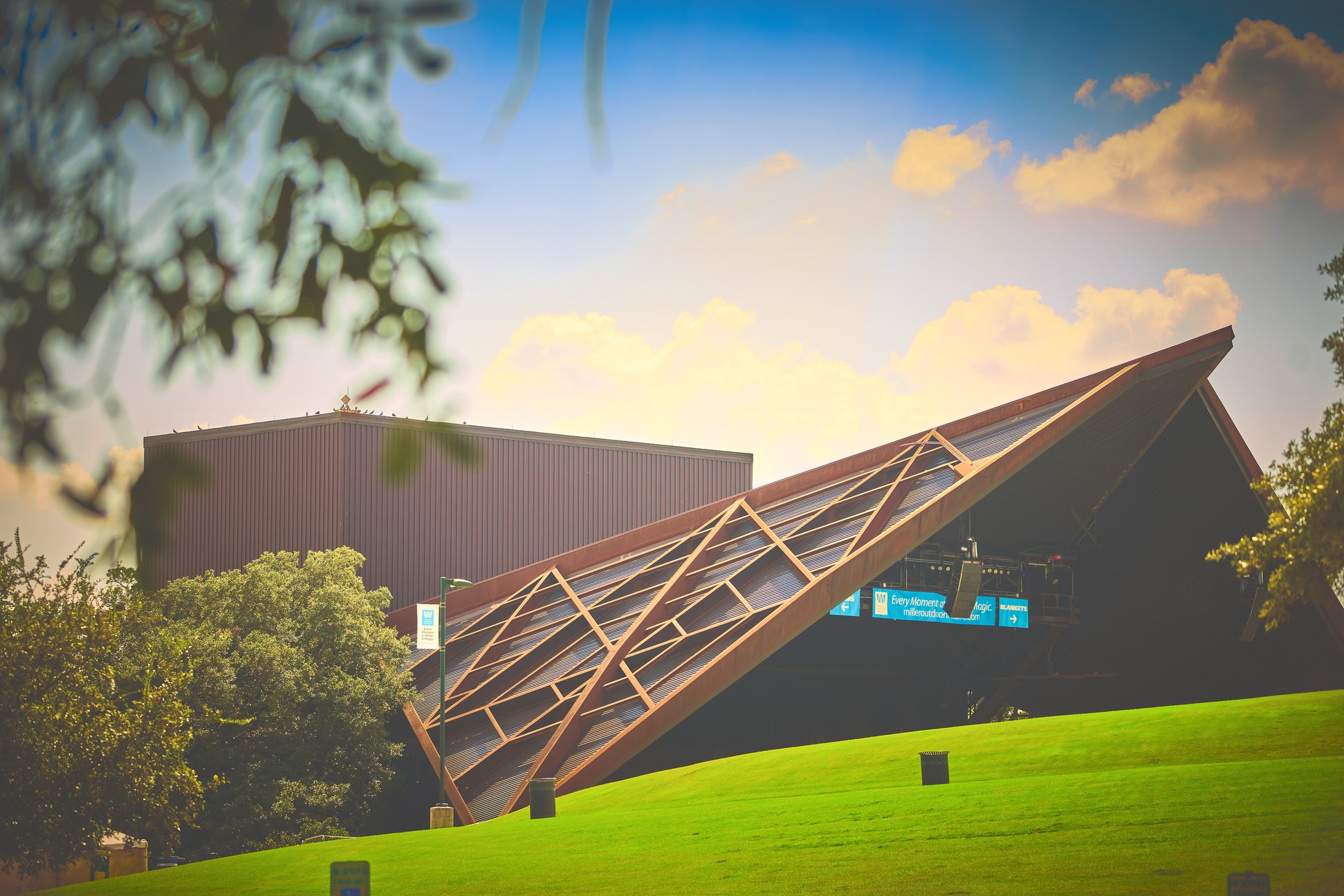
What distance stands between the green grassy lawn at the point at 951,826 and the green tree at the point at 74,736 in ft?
15.7

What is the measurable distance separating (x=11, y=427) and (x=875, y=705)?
43.4 m

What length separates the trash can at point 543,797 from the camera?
2370 cm

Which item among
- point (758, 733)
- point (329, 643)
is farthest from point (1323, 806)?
point (758, 733)

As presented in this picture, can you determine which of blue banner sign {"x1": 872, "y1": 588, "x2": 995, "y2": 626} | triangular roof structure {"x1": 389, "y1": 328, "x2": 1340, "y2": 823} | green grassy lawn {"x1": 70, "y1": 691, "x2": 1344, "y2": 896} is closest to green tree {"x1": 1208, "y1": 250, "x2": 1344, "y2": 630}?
green grassy lawn {"x1": 70, "y1": 691, "x2": 1344, "y2": 896}

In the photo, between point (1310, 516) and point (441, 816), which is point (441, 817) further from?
point (1310, 516)

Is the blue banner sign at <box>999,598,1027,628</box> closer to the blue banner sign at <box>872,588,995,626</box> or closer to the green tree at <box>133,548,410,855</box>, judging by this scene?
the blue banner sign at <box>872,588,995,626</box>

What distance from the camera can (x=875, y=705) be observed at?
4588 centimetres

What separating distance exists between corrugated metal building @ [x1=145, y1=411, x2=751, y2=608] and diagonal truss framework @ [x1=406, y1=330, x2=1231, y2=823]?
12.2 metres

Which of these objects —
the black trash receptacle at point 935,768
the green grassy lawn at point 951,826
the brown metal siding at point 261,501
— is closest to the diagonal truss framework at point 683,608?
the green grassy lawn at point 951,826

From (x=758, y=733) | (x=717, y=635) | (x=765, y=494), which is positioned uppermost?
(x=765, y=494)

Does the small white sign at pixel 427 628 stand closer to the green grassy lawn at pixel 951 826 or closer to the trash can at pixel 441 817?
the trash can at pixel 441 817

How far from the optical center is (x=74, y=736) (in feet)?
85.1

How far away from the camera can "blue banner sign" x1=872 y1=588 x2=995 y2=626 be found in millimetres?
37531

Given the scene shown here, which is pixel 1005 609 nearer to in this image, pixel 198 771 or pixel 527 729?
pixel 527 729
